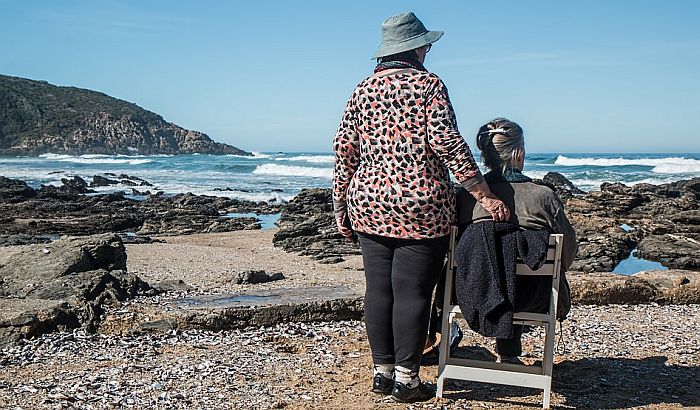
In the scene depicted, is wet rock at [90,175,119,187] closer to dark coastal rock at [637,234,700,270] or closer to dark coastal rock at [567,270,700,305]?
dark coastal rock at [637,234,700,270]

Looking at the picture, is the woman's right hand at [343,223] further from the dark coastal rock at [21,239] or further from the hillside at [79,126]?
the hillside at [79,126]

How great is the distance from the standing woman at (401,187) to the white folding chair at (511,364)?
0.34 feet

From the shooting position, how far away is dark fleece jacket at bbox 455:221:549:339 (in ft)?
12.6

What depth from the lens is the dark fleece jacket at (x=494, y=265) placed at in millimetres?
3844

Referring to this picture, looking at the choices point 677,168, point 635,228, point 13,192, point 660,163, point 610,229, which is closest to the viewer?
point 610,229

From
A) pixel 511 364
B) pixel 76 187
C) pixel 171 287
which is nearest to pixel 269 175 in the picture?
pixel 76 187

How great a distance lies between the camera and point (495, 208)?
3.83 metres

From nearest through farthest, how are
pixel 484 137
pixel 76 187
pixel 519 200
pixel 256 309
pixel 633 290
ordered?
pixel 519 200, pixel 484 137, pixel 256 309, pixel 633 290, pixel 76 187

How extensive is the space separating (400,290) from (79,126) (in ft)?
309

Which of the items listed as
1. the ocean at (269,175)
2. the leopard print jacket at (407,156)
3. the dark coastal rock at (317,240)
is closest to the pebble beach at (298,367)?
the leopard print jacket at (407,156)

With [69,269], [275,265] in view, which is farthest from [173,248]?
[69,269]

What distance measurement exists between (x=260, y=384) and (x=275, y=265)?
26.4 ft

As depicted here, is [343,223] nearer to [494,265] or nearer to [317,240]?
[494,265]

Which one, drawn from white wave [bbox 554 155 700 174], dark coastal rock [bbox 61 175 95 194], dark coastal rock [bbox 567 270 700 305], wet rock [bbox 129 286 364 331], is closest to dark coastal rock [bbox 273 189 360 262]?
dark coastal rock [bbox 567 270 700 305]
